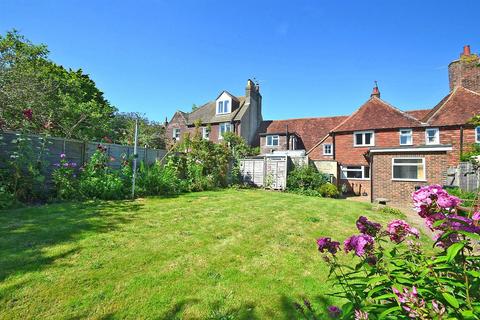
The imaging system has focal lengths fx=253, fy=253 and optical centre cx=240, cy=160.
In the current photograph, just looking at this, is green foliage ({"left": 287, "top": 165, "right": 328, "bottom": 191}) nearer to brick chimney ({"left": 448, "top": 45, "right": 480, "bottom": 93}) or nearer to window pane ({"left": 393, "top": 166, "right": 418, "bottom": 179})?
window pane ({"left": 393, "top": 166, "right": 418, "bottom": 179})

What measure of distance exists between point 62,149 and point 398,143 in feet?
73.3

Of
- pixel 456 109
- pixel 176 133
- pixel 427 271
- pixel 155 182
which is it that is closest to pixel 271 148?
pixel 176 133

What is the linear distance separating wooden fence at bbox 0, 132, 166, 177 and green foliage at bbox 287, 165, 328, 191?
408 inches

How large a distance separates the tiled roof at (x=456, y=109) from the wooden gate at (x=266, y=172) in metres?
12.4

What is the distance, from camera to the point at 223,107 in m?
30.0

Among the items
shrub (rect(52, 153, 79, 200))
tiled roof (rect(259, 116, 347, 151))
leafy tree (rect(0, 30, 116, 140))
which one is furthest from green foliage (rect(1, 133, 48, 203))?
tiled roof (rect(259, 116, 347, 151))

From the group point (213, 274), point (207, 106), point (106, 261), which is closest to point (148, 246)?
point (106, 261)

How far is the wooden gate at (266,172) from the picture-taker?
17.6 meters

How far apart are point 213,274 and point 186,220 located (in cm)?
281

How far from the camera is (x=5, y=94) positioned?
41.0ft

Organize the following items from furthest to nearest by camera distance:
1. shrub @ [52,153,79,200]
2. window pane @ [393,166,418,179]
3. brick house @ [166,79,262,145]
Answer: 1. brick house @ [166,79,262,145]
2. window pane @ [393,166,418,179]
3. shrub @ [52,153,79,200]

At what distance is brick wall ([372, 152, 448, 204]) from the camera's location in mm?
14359

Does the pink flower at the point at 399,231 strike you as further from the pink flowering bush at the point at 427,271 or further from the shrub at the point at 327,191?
the shrub at the point at 327,191

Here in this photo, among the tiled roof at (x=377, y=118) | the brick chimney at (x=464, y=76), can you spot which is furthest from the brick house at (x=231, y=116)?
the brick chimney at (x=464, y=76)
